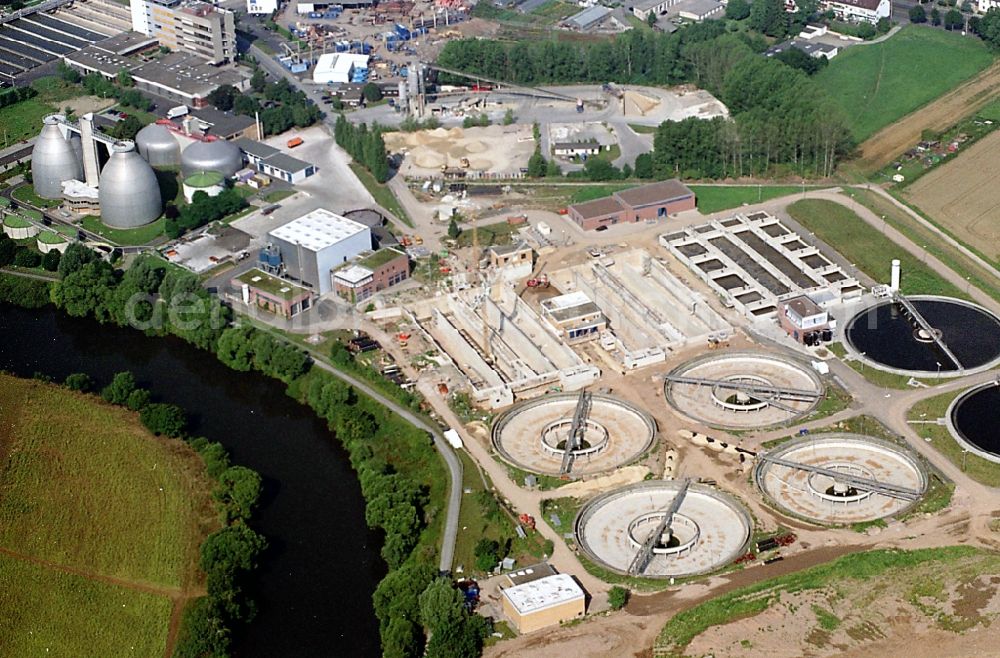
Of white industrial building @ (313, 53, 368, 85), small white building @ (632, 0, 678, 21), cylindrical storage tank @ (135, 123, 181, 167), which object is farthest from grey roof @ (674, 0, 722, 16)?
cylindrical storage tank @ (135, 123, 181, 167)

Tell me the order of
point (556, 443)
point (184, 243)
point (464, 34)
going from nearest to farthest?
point (556, 443) → point (184, 243) → point (464, 34)

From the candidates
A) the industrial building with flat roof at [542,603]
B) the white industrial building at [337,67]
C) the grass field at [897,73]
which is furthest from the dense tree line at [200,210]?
the grass field at [897,73]

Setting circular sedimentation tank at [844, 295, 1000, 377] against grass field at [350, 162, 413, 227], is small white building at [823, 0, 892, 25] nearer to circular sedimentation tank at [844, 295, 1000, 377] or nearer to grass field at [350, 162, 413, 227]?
grass field at [350, 162, 413, 227]

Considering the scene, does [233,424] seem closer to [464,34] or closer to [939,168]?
[939,168]

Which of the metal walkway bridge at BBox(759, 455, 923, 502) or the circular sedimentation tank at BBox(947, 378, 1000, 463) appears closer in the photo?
the metal walkway bridge at BBox(759, 455, 923, 502)

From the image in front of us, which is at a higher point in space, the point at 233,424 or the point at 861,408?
the point at 861,408

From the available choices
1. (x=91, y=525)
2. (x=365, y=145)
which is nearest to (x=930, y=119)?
(x=365, y=145)

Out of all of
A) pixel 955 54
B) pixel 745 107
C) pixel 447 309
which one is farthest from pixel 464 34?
pixel 447 309
